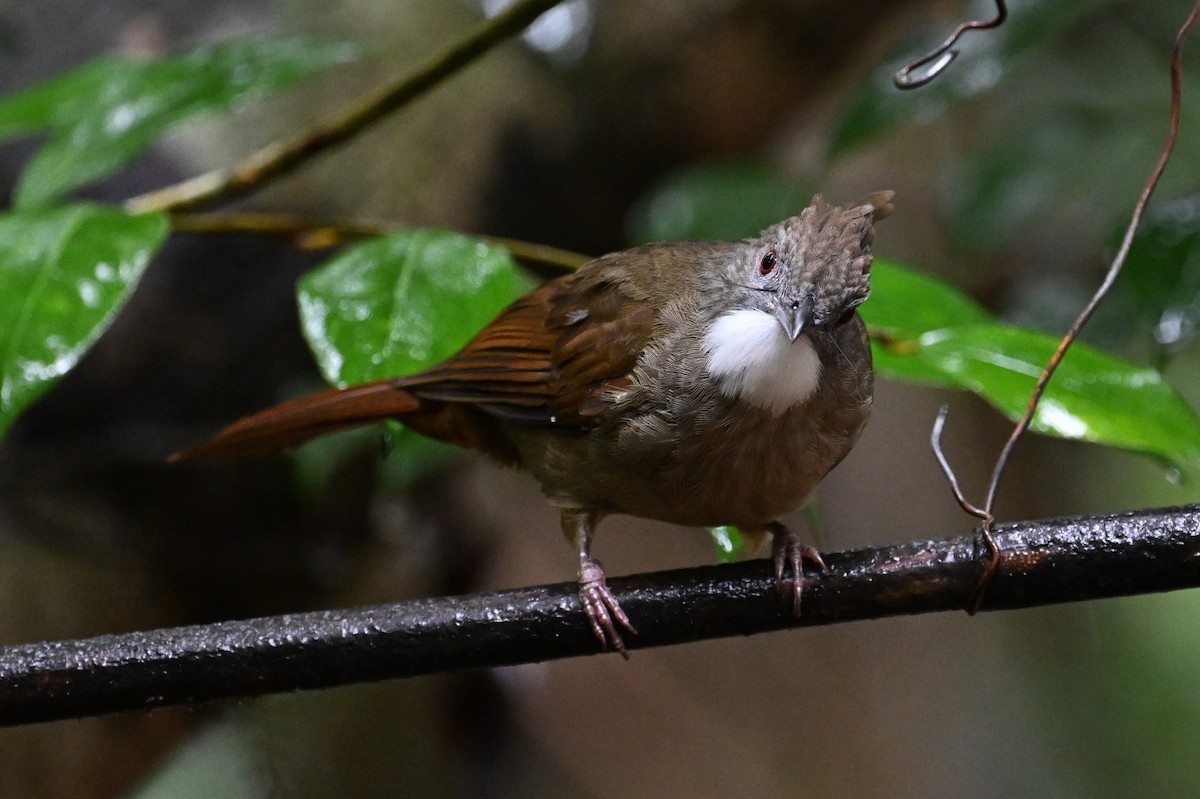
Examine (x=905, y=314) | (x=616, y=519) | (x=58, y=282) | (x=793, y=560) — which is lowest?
(x=616, y=519)

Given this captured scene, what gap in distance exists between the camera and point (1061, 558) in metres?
1.60

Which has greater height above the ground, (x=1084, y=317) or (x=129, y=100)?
(x=129, y=100)

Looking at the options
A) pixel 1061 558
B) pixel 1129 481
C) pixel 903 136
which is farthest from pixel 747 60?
pixel 1061 558

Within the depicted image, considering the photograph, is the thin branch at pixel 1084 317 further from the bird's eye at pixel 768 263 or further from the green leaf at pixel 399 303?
the green leaf at pixel 399 303

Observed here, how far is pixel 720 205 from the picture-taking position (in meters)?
3.59

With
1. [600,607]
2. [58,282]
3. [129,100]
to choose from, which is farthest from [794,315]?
[129,100]

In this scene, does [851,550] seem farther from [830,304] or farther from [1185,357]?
[1185,357]

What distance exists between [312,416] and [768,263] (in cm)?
96

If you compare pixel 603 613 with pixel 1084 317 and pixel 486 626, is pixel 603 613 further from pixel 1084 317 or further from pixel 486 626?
pixel 1084 317

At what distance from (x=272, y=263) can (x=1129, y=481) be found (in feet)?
12.9

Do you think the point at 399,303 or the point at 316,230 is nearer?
the point at 399,303

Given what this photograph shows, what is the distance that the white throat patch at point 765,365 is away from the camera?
1.88m

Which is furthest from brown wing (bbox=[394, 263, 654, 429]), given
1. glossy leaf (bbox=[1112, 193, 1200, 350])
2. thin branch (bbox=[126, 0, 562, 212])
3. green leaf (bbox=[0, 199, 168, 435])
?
glossy leaf (bbox=[1112, 193, 1200, 350])

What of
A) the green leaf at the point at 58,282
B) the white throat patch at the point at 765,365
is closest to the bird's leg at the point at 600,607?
the white throat patch at the point at 765,365
